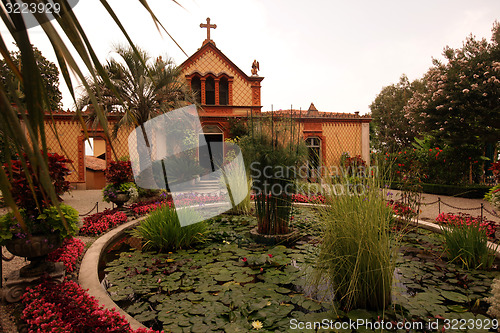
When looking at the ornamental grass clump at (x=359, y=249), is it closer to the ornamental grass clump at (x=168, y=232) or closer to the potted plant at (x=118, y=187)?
the ornamental grass clump at (x=168, y=232)

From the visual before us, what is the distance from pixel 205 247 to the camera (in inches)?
150

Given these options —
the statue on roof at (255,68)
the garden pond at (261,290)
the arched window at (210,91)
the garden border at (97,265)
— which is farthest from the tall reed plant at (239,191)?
the statue on roof at (255,68)

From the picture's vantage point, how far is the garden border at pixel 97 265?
7.05 feet

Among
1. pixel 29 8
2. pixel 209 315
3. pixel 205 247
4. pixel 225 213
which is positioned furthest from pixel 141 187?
pixel 29 8

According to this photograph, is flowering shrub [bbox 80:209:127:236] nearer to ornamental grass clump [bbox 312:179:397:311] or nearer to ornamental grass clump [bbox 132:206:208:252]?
ornamental grass clump [bbox 132:206:208:252]

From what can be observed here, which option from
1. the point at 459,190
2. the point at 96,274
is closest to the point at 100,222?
the point at 96,274

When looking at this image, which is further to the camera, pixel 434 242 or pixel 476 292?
pixel 434 242

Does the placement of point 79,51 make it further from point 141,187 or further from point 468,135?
point 468,135

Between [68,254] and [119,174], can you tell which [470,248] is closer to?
[68,254]

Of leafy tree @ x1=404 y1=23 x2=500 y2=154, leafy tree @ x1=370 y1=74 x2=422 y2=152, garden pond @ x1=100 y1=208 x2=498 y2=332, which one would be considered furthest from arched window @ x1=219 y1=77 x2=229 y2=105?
leafy tree @ x1=370 y1=74 x2=422 y2=152

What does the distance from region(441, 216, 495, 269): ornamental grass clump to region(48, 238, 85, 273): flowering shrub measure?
384 centimetres

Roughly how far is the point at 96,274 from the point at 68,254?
527 millimetres

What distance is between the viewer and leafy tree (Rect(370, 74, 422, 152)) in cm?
2452

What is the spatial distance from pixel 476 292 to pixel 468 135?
9.87 metres
